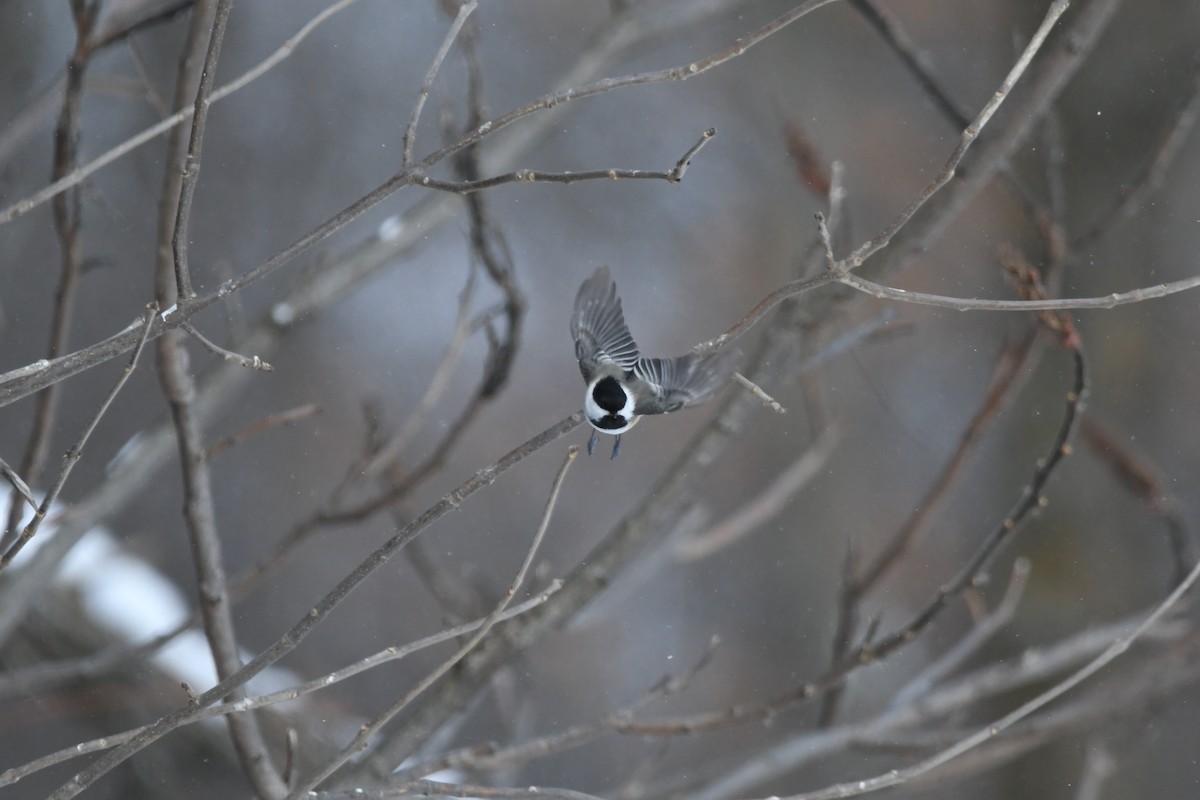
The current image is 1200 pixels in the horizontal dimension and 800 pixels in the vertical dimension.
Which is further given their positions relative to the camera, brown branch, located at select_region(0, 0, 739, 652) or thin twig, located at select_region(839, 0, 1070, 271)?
brown branch, located at select_region(0, 0, 739, 652)

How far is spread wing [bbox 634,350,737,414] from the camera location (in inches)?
18.1

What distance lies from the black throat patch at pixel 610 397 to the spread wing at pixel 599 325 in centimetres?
6

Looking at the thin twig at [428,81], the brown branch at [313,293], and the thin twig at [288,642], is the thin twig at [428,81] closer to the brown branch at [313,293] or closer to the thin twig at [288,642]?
the thin twig at [288,642]

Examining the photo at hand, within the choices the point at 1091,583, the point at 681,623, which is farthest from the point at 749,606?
the point at 1091,583

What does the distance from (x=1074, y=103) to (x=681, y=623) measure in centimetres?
129

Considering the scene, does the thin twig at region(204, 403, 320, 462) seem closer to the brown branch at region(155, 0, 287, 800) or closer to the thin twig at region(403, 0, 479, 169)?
the brown branch at region(155, 0, 287, 800)

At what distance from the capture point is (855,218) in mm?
2088

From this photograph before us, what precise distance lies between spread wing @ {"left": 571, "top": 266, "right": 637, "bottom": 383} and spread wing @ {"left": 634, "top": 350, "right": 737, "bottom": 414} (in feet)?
0.17

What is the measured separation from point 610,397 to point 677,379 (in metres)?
0.03

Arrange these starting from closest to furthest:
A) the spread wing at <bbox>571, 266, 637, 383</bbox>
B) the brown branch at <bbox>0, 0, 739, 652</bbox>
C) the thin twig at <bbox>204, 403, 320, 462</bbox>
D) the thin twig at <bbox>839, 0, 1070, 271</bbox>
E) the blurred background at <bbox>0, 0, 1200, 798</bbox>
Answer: the thin twig at <bbox>839, 0, 1070, 271</bbox>
the spread wing at <bbox>571, 266, 637, 383</bbox>
the thin twig at <bbox>204, 403, 320, 462</bbox>
the brown branch at <bbox>0, 0, 739, 652</bbox>
the blurred background at <bbox>0, 0, 1200, 798</bbox>

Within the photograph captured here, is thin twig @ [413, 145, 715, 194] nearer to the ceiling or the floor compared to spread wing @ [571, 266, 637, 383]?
nearer to the floor

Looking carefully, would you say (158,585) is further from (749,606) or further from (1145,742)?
(1145,742)

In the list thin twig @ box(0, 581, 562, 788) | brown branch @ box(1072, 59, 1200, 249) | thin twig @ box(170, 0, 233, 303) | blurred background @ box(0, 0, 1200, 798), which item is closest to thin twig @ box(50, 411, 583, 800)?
thin twig @ box(0, 581, 562, 788)

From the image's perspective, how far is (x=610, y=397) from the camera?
45 cm
